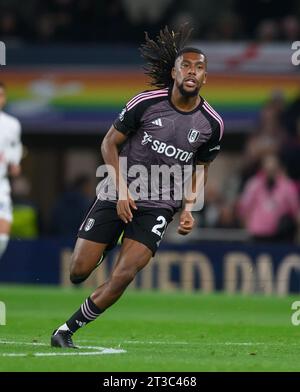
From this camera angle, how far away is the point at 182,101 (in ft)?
35.3

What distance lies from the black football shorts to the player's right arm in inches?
4.3

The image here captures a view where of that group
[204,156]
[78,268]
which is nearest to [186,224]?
[204,156]

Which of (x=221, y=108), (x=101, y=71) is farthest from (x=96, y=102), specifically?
(x=221, y=108)

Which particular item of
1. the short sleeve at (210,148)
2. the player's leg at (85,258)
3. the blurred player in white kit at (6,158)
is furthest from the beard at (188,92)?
the blurred player in white kit at (6,158)

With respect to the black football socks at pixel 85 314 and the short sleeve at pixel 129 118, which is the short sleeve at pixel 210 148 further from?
the black football socks at pixel 85 314

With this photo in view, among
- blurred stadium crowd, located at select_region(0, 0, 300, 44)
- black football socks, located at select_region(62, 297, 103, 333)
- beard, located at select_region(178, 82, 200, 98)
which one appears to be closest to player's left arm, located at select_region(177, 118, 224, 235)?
beard, located at select_region(178, 82, 200, 98)

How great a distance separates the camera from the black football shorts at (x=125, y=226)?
34.5 ft

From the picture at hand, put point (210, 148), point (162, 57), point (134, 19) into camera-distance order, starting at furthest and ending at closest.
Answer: point (134, 19), point (162, 57), point (210, 148)

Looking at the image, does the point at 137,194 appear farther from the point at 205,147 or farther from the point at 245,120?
the point at 245,120

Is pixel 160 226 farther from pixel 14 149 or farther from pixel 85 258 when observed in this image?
pixel 14 149

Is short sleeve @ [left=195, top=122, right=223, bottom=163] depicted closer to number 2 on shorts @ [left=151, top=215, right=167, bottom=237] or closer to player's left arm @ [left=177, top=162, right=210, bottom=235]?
player's left arm @ [left=177, top=162, right=210, bottom=235]

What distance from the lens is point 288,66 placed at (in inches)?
950

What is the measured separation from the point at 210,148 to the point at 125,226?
1021 mm

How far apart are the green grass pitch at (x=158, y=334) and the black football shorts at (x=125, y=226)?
903mm
